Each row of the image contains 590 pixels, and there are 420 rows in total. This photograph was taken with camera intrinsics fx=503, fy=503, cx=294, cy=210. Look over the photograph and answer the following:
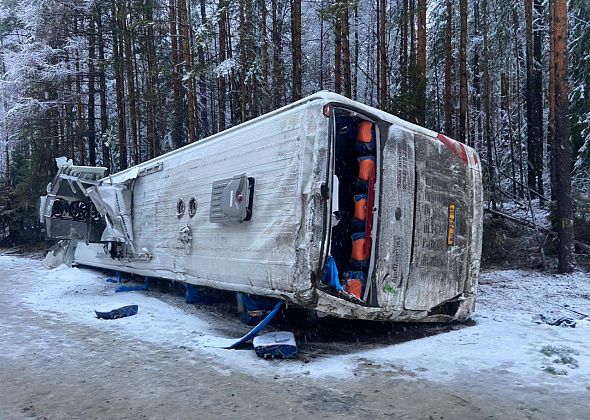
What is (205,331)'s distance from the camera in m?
5.83

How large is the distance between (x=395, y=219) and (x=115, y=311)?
399 centimetres

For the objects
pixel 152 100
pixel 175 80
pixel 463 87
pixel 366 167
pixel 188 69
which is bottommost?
pixel 366 167

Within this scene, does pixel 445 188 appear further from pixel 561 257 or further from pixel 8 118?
pixel 8 118

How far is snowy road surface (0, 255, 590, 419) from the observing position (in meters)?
3.46

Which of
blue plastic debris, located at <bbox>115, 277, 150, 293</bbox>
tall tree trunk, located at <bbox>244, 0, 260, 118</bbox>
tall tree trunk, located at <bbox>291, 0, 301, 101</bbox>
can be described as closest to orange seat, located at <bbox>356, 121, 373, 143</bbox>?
blue plastic debris, located at <bbox>115, 277, 150, 293</bbox>

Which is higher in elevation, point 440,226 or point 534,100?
point 534,100

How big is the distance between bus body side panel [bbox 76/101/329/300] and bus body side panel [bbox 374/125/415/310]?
819 millimetres

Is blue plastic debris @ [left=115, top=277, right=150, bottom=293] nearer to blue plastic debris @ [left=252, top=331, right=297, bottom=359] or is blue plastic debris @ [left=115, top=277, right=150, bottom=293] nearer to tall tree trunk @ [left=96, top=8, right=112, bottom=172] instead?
blue plastic debris @ [left=252, top=331, right=297, bottom=359]

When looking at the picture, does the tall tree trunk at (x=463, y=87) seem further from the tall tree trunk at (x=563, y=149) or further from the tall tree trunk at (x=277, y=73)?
the tall tree trunk at (x=277, y=73)

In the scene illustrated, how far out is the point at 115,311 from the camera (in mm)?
6656

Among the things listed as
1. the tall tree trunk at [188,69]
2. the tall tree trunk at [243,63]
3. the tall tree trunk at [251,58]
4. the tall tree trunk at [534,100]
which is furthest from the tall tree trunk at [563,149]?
the tall tree trunk at [188,69]

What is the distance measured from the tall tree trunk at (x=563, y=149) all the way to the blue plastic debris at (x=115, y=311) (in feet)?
22.8

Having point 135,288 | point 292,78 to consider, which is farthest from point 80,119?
point 135,288

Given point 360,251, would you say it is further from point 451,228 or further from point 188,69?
point 188,69
